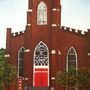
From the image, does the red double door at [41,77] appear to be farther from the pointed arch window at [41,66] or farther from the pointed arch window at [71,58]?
the pointed arch window at [71,58]

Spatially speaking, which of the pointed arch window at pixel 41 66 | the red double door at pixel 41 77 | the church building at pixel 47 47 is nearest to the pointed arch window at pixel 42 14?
the church building at pixel 47 47

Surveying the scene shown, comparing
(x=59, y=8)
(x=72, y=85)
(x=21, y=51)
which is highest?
(x=59, y=8)

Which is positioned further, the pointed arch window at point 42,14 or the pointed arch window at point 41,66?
the pointed arch window at point 42,14

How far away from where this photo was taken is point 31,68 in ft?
202

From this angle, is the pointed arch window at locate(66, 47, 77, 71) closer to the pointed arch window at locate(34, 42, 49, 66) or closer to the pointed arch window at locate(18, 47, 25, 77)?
the pointed arch window at locate(34, 42, 49, 66)

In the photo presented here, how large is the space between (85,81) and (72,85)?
5.76 feet

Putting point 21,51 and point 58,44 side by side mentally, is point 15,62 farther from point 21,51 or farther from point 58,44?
point 58,44

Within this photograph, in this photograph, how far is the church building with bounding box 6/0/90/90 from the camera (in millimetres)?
61188

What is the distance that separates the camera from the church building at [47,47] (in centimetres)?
6119

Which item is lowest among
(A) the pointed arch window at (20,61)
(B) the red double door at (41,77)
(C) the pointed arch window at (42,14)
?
(B) the red double door at (41,77)

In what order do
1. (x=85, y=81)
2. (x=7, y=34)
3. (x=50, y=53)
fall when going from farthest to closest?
1. (x=7, y=34)
2. (x=50, y=53)
3. (x=85, y=81)

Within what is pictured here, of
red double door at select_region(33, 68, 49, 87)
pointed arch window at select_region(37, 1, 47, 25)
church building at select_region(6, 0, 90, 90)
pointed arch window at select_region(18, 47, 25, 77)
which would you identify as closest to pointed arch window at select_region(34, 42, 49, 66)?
church building at select_region(6, 0, 90, 90)

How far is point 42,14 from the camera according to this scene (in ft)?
205

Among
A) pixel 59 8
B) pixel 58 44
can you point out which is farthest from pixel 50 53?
pixel 59 8
